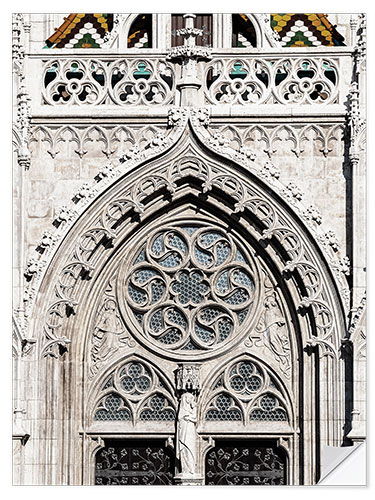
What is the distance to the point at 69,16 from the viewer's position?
65.9 ft

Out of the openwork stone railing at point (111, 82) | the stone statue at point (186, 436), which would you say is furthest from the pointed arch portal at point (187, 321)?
the openwork stone railing at point (111, 82)

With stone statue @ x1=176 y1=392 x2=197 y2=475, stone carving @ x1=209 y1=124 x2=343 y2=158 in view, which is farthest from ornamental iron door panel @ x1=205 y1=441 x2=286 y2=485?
stone carving @ x1=209 y1=124 x2=343 y2=158

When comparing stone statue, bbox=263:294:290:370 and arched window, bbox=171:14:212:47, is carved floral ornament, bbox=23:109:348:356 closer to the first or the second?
stone statue, bbox=263:294:290:370

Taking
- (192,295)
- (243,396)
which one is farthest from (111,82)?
(243,396)

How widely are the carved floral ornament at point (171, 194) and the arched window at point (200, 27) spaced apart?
Answer: 75cm

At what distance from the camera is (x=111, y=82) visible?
1986 cm

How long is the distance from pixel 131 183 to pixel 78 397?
194cm

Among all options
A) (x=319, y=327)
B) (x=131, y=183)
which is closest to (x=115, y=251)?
(x=131, y=183)

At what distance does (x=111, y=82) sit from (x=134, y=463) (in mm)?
3391

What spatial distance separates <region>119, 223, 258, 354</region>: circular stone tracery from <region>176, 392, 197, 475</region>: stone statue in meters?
0.56

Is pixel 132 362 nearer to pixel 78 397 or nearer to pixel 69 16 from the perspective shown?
pixel 78 397

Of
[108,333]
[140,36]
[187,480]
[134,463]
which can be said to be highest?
[140,36]

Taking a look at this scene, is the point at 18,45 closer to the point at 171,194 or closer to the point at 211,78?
the point at 211,78

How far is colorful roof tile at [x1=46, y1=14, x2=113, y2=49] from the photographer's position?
2025 centimetres
